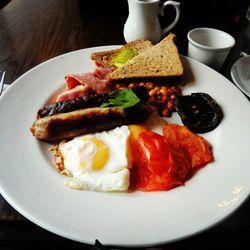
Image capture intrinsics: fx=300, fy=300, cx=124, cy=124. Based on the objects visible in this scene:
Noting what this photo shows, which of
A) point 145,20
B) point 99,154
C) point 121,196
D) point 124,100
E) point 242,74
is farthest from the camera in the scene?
point 145,20

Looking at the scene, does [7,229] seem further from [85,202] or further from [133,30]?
[133,30]

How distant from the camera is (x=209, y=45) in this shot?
5.83 ft

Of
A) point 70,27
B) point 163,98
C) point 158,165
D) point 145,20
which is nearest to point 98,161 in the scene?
point 158,165

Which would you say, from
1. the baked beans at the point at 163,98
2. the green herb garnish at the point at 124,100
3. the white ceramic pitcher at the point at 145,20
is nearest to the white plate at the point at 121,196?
the baked beans at the point at 163,98

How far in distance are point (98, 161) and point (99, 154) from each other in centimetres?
3

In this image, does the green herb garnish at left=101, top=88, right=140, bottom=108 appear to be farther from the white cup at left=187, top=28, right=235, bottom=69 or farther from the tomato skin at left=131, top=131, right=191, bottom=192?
the white cup at left=187, top=28, right=235, bottom=69

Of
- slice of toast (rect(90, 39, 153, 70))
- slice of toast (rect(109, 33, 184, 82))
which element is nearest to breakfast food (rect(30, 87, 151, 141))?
slice of toast (rect(109, 33, 184, 82))

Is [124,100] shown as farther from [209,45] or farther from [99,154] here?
[209,45]

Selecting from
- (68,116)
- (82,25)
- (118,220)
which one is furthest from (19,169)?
(82,25)

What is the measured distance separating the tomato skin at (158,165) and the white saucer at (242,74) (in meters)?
0.53

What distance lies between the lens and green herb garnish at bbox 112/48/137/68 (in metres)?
1.73

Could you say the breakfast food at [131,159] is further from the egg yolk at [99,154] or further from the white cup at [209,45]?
the white cup at [209,45]

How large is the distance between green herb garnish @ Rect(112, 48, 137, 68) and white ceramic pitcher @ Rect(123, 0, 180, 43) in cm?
11

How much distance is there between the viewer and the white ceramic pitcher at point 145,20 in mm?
1664
